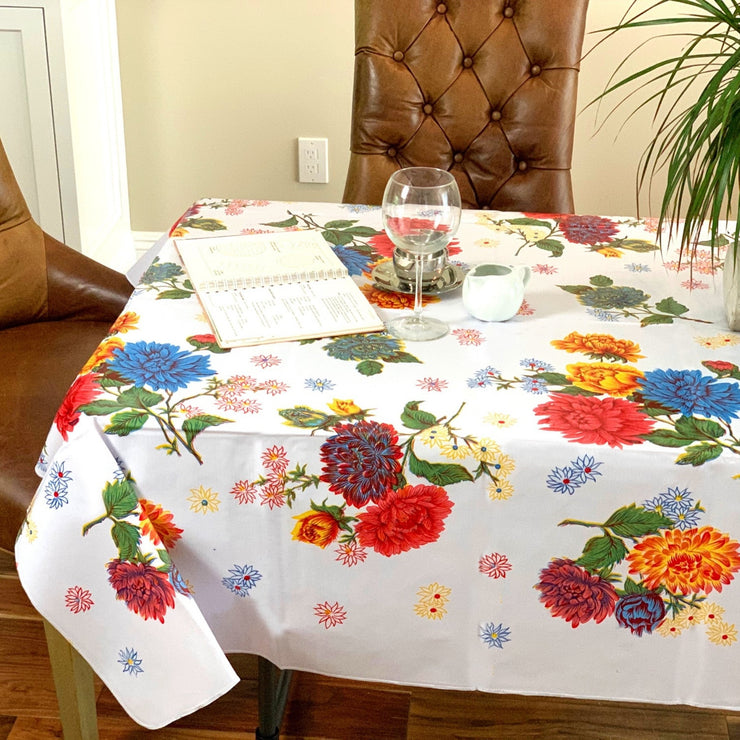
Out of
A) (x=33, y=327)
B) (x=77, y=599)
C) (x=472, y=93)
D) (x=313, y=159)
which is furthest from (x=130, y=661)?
(x=313, y=159)

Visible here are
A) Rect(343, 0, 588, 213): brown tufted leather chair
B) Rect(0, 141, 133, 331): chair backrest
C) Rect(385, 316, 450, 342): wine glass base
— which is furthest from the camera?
Rect(343, 0, 588, 213): brown tufted leather chair

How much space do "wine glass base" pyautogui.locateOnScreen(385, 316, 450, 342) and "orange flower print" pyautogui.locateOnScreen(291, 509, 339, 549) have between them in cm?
26

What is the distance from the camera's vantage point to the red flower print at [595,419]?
963 millimetres

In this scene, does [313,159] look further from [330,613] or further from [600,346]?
[330,613]

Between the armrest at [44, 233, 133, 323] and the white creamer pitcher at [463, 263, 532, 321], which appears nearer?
the white creamer pitcher at [463, 263, 532, 321]

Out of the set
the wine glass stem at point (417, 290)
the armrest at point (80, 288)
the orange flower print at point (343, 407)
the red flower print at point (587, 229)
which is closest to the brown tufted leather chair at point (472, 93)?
the red flower print at point (587, 229)

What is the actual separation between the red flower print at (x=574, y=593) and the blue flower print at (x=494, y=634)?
2.2 inches

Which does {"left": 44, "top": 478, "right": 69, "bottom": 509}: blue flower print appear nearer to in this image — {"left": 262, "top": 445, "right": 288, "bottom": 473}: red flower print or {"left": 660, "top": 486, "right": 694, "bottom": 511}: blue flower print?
{"left": 262, "top": 445, "right": 288, "bottom": 473}: red flower print

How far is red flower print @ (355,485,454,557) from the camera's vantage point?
38.4 inches

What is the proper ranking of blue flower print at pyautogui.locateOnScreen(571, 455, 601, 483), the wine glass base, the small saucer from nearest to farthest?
blue flower print at pyautogui.locateOnScreen(571, 455, 601, 483), the wine glass base, the small saucer

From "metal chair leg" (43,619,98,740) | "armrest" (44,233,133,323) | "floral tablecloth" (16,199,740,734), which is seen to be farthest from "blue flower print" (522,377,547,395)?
"armrest" (44,233,133,323)

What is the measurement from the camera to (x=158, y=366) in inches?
42.4

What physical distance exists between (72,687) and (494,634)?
1.76 ft

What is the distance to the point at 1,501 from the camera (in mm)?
1286
